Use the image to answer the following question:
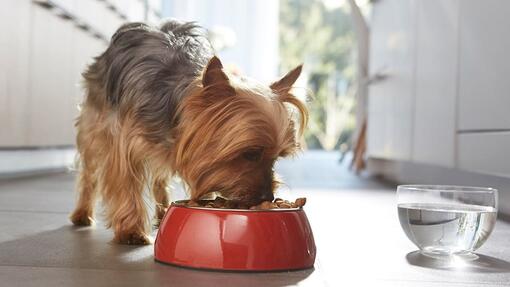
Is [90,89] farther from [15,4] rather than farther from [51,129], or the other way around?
[51,129]

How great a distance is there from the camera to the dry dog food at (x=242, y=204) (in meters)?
1.90

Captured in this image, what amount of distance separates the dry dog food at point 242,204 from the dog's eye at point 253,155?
0.13m

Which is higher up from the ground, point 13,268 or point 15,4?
point 15,4

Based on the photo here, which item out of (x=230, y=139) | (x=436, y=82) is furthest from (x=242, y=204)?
(x=436, y=82)

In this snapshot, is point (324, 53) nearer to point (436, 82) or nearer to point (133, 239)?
point (436, 82)

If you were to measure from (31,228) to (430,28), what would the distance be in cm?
Answer: 269

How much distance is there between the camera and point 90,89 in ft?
8.82

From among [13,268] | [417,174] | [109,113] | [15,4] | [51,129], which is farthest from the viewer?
[51,129]

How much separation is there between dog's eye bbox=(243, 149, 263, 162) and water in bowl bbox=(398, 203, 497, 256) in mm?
405

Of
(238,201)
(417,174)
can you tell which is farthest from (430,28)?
(238,201)

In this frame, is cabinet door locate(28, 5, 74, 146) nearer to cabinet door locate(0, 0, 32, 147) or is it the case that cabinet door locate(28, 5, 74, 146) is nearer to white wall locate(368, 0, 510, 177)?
cabinet door locate(0, 0, 32, 147)

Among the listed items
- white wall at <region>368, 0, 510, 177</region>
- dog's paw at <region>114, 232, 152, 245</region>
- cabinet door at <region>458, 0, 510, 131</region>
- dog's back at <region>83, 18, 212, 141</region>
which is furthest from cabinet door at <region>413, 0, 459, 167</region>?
dog's paw at <region>114, 232, 152, 245</region>

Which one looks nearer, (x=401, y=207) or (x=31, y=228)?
(x=401, y=207)

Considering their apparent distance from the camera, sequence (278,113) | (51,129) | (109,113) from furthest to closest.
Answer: (51,129) < (109,113) < (278,113)
